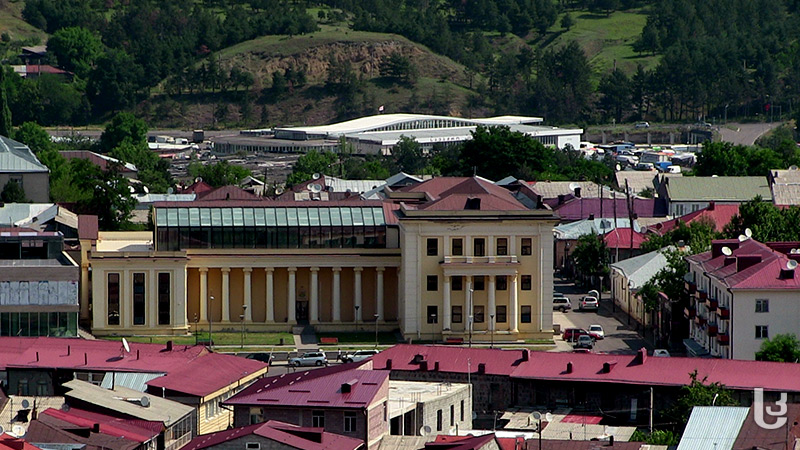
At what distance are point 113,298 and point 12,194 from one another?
46.5 metres

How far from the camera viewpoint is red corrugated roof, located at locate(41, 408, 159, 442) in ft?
243

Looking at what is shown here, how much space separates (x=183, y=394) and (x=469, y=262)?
111ft

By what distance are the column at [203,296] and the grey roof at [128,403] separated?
106 ft

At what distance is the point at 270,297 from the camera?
11700 centimetres

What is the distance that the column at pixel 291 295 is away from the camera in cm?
11694

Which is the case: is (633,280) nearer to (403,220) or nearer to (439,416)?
(403,220)

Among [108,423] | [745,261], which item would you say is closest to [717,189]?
[745,261]

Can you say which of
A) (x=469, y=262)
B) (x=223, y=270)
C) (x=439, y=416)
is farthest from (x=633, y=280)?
(x=439, y=416)

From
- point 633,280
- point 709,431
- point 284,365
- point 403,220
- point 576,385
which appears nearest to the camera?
point 709,431

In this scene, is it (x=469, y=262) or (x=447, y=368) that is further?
(x=469, y=262)

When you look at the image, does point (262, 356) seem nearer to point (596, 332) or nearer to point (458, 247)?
point (458, 247)

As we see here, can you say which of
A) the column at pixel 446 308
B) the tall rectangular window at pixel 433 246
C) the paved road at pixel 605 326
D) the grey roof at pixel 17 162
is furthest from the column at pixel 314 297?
the grey roof at pixel 17 162

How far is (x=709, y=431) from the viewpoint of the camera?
73062mm

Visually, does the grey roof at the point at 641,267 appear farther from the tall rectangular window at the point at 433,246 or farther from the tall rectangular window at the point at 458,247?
the tall rectangular window at the point at 433,246
